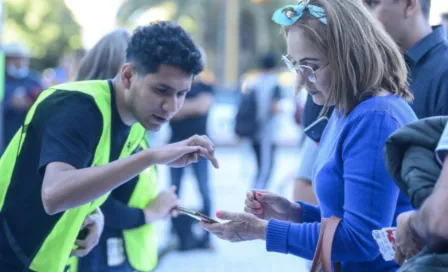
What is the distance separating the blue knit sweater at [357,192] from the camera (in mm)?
2057

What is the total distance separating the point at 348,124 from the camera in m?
2.15

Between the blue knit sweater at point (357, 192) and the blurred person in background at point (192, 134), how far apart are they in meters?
5.14

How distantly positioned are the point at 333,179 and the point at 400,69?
43 cm

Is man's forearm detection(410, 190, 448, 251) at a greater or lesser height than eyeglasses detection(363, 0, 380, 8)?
lesser

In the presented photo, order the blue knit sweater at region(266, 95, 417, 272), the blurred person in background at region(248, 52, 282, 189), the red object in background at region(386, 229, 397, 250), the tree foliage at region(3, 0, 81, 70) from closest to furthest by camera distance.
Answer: the red object in background at region(386, 229, 397, 250), the blue knit sweater at region(266, 95, 417, 272), the blurred person in background at region(248, 52, 282, 189), the tree foliage at region(3, 0, 81, 70)

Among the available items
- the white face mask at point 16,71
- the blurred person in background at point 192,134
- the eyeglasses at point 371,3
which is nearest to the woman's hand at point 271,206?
the eyeglasses at point 371,3

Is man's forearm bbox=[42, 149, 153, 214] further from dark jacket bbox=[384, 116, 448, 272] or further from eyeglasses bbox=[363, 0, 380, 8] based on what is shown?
eyeglasses bbox=[363, 0, 380, 8]

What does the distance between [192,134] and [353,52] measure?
213 inches

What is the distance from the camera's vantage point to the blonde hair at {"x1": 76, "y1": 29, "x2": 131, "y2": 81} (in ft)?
11.9

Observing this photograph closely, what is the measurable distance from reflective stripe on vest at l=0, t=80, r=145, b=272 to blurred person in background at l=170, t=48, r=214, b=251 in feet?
15.0

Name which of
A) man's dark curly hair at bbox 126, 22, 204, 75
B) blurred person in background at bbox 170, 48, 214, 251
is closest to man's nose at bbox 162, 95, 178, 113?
man's dark curly hair at bbox 126, 22, 204, 75

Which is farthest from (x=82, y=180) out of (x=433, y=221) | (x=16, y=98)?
(x=16, y=98)

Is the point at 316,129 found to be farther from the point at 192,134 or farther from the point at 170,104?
the point at 192,134

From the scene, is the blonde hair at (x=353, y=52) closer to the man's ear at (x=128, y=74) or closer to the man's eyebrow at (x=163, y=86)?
the man's eyebrow at (x=163, y=86)
